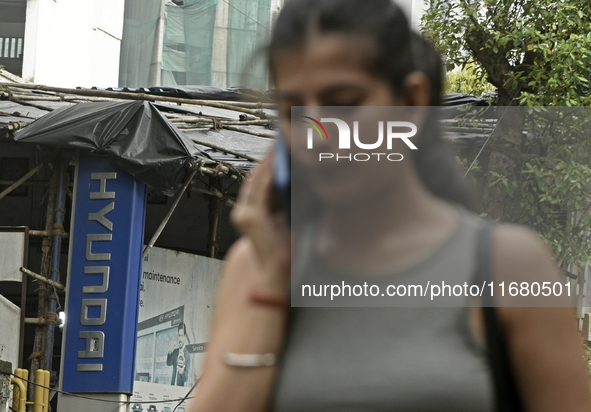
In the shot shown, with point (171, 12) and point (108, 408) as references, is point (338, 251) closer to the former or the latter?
point (108, 408)

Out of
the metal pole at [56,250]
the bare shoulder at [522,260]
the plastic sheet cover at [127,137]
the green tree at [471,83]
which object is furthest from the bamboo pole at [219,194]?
the bare shoulder at [522,260]

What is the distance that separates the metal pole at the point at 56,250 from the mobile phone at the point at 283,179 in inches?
320

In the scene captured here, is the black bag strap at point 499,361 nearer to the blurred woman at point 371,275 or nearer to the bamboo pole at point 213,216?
the blurred woman at point 371,275

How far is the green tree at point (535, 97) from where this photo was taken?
20.5 feet

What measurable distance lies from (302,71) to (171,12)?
2072 centimetres

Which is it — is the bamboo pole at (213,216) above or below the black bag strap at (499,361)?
below

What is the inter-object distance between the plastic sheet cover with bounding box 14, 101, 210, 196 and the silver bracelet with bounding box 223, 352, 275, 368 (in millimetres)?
7442

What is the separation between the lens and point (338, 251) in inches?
37.9

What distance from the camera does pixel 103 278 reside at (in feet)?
27.3

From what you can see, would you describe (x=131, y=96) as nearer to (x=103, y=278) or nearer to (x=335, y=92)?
(x=103, y=278)

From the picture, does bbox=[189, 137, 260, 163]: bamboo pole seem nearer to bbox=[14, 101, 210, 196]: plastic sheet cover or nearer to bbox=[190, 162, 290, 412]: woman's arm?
bbox=[14, 101, 210, 196]: plastic sheet cover

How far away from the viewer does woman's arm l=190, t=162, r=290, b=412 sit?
0.90 m

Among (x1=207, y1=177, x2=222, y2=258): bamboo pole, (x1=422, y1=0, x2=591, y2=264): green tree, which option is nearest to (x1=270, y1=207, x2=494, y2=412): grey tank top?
(x1=422, y1=0, x2=591, y2=264): green tree

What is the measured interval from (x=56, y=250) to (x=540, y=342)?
8.45m
